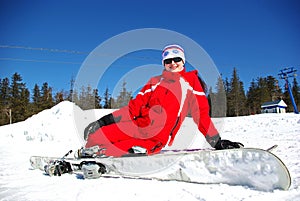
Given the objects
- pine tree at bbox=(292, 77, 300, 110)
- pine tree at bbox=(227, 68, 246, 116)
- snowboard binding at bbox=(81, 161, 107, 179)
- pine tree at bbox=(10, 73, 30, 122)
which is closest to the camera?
snowboard binding at bbox=(81, 161, 107, 179)

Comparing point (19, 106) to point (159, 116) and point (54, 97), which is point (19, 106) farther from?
point (159, 116)

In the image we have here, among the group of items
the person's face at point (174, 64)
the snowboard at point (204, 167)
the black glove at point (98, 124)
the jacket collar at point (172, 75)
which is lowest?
the snowboard at point (204, 167)

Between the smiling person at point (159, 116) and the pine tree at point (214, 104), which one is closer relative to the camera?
the smiling person at point (159, 116)

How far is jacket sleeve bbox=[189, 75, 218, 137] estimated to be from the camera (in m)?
2.51

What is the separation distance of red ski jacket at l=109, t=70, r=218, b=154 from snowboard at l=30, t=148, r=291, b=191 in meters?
0.35

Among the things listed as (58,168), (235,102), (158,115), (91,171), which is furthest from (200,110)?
(235,102)

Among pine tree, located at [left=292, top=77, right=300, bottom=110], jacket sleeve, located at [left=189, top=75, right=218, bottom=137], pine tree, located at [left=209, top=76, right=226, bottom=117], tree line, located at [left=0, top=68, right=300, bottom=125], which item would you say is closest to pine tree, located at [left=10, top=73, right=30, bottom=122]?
tree line, located at [left=0, top=68, right=300, bottom=125]

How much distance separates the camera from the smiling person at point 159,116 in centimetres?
249

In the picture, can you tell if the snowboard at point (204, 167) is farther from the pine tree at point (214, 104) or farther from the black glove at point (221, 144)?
the pine tree at point (214, 104)

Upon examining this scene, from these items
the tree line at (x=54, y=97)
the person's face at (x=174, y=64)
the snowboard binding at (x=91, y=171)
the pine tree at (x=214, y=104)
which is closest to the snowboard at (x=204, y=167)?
the snowboard binding at (x=91, y=171)

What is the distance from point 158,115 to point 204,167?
98cm

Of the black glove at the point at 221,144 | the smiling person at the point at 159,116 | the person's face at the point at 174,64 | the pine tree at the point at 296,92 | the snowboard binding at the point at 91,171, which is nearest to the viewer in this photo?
the black glove at the point at 221,144

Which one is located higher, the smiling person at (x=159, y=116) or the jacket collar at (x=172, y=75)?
the jacket collar at (x=172, y=75)

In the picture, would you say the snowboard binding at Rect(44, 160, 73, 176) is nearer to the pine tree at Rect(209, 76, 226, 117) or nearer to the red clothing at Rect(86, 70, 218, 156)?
the red clothing at Rect(86, 70, 218, 156)
